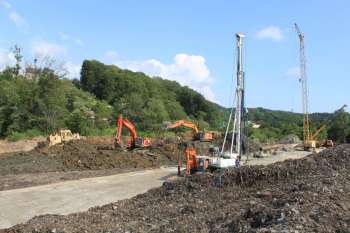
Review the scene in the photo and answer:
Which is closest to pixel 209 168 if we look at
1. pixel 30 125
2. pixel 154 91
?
pixel 30 125

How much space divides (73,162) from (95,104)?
90.7 feet

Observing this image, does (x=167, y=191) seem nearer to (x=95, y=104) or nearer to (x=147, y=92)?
(x=95, y=104)

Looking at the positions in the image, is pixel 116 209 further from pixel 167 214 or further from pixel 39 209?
A: pixel 39 209

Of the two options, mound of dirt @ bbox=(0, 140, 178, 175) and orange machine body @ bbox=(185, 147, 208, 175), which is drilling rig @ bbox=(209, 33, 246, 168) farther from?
mound of dirt @ bbox=(0, 140, 178, 175)

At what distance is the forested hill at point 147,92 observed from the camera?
65.0 m

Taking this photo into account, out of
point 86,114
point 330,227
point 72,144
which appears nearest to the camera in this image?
point 330,227

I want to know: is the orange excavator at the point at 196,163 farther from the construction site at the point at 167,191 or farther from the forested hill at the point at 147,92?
the forested hill at the point at 147,92

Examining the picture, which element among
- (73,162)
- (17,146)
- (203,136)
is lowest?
(73,162)

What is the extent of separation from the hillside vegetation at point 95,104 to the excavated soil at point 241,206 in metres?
11.2

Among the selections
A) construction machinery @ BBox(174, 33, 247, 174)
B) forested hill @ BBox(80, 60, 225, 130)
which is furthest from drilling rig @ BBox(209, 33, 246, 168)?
forested hill @ BBox(80, 60, 225, 130)

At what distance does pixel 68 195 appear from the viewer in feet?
59.3

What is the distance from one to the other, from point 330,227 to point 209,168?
40.8 feet

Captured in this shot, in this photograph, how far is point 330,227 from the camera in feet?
23.0

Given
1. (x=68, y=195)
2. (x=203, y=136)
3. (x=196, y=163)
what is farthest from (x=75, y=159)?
(x=203, y=136)
